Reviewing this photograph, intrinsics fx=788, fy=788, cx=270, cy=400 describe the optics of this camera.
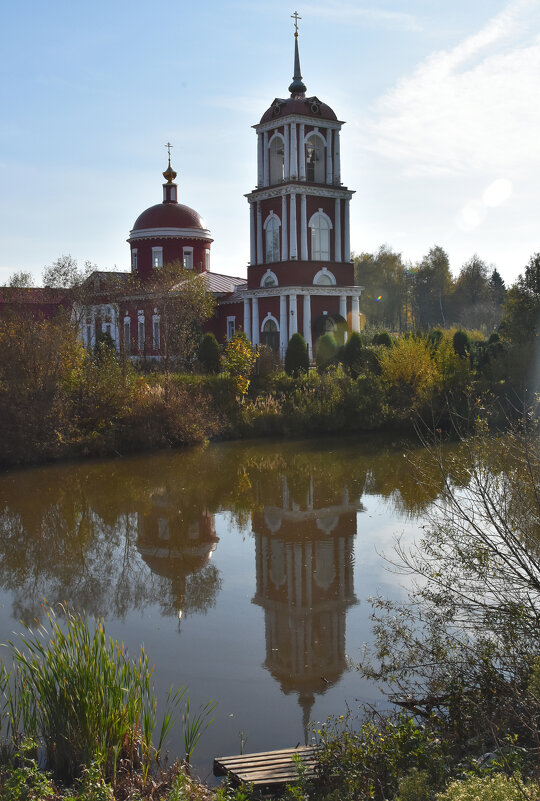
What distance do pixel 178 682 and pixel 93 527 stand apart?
20.3 feet

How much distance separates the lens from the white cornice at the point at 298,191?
1233 inches

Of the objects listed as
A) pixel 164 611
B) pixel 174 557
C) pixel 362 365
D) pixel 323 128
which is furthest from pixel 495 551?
pixel 323 128

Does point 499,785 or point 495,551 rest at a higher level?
point 495,551

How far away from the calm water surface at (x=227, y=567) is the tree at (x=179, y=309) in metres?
7.60

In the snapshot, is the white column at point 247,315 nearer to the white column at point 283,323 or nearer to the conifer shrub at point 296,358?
the white column at point 283,323

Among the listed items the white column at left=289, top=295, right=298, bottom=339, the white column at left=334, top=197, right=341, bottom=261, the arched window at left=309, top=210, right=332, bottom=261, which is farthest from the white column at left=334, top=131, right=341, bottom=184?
the white column at left=289, top=295, right=298, bottom=339

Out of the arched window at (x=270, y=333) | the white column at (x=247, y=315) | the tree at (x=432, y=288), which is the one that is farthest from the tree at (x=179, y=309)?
the tree at (x=432, y=288)

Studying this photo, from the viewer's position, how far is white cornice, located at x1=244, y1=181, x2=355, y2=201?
31.3 meters

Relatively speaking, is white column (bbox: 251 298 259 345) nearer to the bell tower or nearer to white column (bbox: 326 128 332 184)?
the bell tower

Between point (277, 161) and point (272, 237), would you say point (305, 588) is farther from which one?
point (277, 161)

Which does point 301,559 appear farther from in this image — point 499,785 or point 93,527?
point 499,785

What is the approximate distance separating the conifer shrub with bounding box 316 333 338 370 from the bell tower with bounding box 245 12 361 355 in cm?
284

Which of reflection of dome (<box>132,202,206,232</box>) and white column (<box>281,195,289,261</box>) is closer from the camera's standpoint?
white column (<box>281,195,289,261</box>)

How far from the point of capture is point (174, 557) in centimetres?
1073
